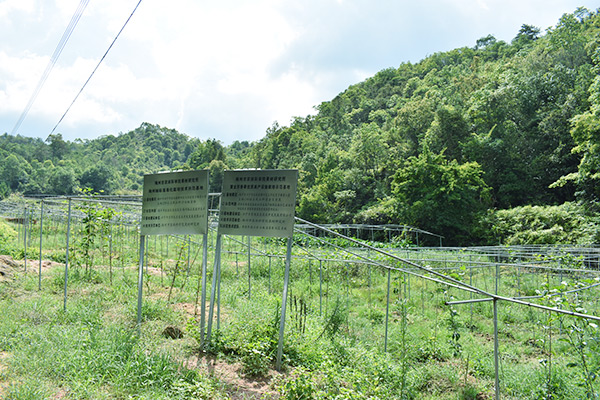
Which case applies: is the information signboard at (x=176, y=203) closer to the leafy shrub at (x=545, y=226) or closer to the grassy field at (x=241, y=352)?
→ the grassy field at (x=241, y=352)

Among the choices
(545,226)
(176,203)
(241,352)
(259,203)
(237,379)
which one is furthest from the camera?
(545,226)

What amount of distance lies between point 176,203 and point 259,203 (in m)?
1.19

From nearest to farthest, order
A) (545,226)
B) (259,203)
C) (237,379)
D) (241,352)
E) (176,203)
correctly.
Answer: (237,379)
(241,352)
(259,203)
(176,203)
(545,226)

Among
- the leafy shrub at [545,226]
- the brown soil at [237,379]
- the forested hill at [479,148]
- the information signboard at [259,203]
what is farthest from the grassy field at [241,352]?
the forested hill at [479,148]

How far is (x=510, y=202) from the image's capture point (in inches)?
1016

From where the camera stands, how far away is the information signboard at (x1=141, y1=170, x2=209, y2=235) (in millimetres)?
5043

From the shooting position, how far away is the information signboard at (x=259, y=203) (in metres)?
4.69

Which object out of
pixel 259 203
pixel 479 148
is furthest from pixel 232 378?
pixel 479 148

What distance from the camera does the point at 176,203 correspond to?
5242mm

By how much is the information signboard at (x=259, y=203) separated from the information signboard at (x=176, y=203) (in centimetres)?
28

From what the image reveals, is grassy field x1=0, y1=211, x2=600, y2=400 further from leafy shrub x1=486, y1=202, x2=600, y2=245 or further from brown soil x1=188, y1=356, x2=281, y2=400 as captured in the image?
leafy shrub x1=486, y1=202, x2=600, y2=245

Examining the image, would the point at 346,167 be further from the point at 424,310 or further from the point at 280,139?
the point at 424,310

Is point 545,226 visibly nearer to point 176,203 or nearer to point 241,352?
point 241,352

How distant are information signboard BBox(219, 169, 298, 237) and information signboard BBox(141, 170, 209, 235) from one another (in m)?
0.28
